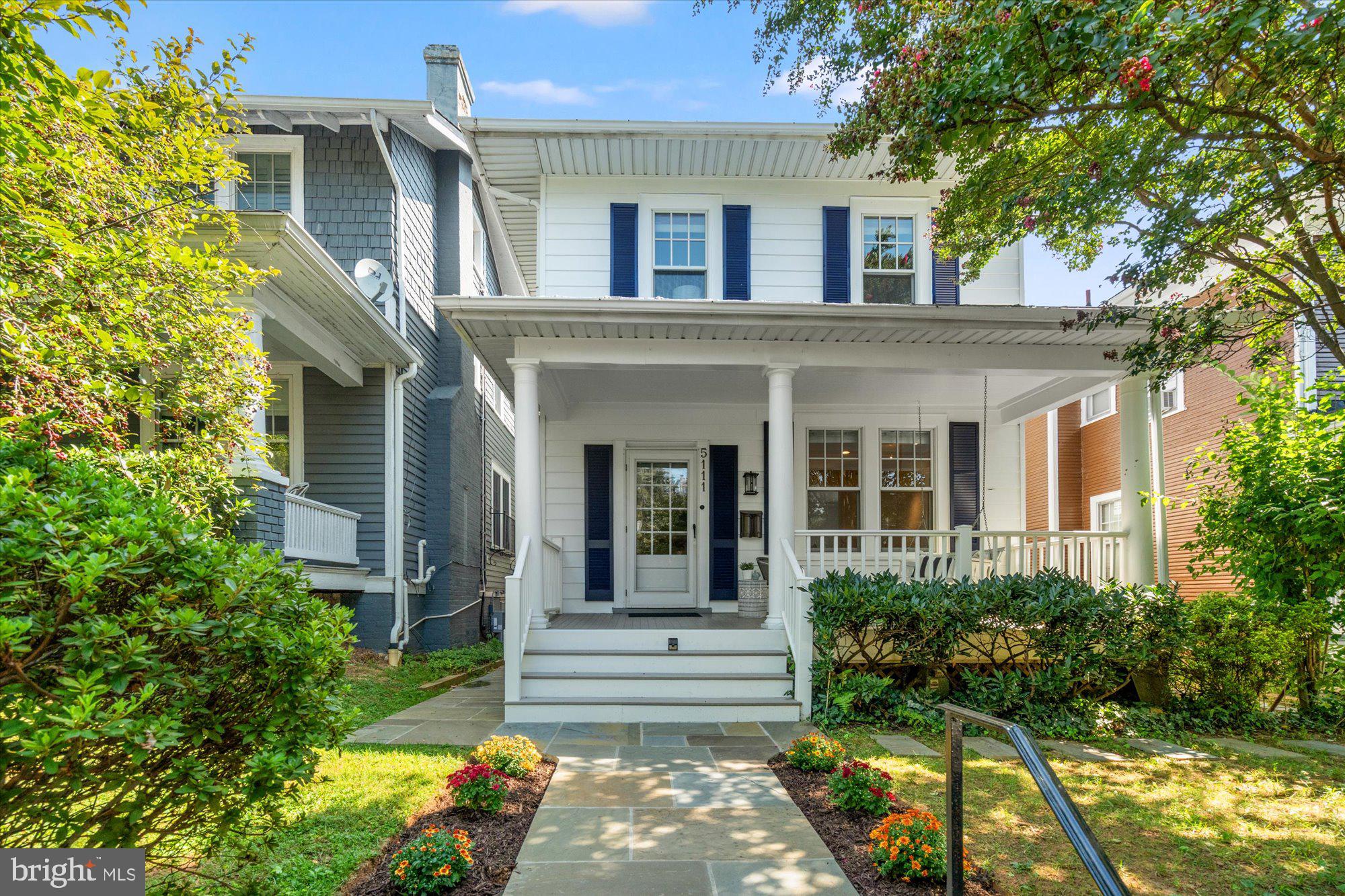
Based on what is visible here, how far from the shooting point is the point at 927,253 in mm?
8172

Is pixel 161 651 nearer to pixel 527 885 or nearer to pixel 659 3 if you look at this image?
pixel 527 885

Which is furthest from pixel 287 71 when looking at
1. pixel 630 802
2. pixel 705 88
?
pixel 630 802

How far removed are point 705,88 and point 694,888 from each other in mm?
8418

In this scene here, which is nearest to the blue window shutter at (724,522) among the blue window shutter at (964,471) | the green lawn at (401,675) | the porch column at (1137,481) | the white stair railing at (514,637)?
the blue window shutter at (964,471)

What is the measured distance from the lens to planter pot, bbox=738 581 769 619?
8.93 metres

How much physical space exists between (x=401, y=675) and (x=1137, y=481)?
780 centimetres

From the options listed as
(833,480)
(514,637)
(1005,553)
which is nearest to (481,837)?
(514,637)

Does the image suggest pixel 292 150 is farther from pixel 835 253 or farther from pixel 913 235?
pixel 913 235

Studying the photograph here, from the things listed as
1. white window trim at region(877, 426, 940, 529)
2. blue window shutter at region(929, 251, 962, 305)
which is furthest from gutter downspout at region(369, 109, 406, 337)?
blue window shutter at region(929, 251, 962, 305)

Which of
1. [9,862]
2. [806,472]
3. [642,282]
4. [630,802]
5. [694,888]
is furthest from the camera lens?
[806,472]

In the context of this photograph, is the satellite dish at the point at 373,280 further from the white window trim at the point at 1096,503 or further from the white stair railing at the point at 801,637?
the white window trim at the point at 1096,503

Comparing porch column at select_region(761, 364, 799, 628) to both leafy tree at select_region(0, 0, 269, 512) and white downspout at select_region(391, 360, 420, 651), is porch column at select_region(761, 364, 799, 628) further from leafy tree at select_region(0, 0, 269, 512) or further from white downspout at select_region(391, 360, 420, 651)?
white downspout at select_region(391, 360, 420, 651)

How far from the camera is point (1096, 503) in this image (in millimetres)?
13695

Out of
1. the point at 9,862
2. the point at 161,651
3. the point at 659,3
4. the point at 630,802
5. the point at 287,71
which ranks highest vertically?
the point at 287,71
